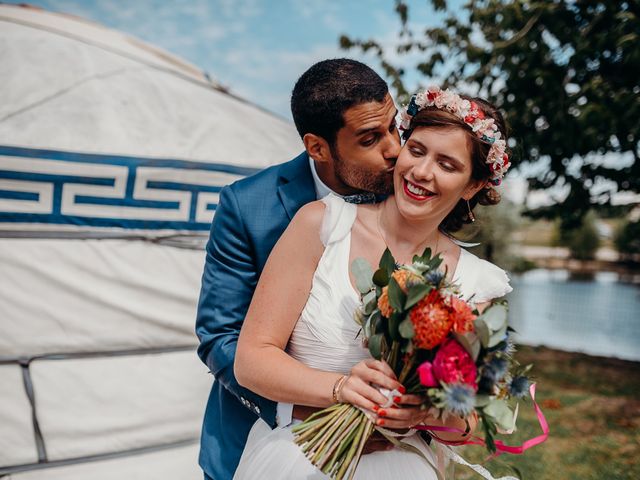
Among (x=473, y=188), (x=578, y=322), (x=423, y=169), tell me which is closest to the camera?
(x=423, y=169)

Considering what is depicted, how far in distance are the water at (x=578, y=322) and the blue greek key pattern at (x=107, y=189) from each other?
24.0 feet

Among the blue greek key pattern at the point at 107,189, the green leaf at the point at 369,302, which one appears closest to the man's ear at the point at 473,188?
the green leaf at the point at 369,302

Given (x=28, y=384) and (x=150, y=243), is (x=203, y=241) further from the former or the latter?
(x=28, y=384)

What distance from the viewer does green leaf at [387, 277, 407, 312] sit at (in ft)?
4.41

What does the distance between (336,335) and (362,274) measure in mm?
204

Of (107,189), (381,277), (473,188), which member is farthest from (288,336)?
(107,189)

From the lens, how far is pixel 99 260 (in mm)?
3303

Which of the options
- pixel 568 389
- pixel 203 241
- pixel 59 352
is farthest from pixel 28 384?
pixel 568 389

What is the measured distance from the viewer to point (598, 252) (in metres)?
34.6

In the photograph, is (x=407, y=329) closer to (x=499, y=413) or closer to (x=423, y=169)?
(x=499, y=413)

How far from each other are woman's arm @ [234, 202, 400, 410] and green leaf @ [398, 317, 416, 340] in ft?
0.45

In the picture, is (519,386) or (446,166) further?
(446,166)

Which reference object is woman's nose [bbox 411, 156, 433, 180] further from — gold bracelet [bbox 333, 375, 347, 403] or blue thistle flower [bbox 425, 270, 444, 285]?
gold bracelet [bbox 333, 375, 347, 403]

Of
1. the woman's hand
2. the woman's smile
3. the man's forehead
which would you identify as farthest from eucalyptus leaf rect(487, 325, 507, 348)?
the man's forehead
